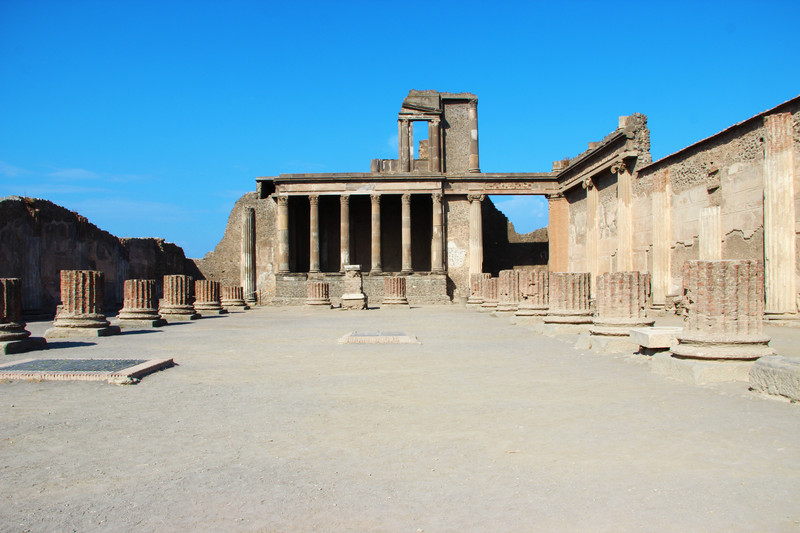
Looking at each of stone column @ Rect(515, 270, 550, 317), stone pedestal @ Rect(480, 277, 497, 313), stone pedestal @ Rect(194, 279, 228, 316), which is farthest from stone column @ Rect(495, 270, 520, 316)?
stone pedestal @ Rect(194, 279, 228, 316)

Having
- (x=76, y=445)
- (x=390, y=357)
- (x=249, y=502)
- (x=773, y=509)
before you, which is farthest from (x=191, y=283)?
(x=773, y=509)

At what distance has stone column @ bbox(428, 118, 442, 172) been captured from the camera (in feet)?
107

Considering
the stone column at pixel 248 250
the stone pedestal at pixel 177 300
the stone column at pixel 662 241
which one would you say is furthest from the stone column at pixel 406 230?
the stone pedestal at pixel 177 300

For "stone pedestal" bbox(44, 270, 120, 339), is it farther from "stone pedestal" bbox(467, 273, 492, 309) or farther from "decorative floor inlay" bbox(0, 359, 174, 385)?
"stone pedestal" bbox(467, 273, 492, 309)

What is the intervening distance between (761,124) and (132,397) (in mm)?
14528

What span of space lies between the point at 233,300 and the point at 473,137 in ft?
52.5

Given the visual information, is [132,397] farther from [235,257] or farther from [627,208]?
[235,257]

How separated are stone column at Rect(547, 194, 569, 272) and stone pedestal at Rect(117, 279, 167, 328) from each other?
20.8 m

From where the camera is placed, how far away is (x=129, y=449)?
147 inches

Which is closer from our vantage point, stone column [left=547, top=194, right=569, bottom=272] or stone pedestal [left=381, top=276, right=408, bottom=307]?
stone pedestal [left=381, top=276, right=408, bottom=307]

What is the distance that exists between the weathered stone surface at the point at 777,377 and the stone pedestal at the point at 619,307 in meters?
3.15

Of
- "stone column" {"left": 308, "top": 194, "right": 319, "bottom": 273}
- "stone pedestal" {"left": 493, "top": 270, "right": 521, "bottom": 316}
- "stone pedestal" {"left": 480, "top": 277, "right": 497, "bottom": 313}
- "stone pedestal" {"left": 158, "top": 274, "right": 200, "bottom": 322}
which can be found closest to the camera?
"stone pedestal" {"left": 493, "top": 270, "right": 521, "bottom": 316}

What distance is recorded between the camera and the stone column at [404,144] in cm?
3294

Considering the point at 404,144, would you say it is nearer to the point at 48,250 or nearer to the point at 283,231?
the point at 283,231
